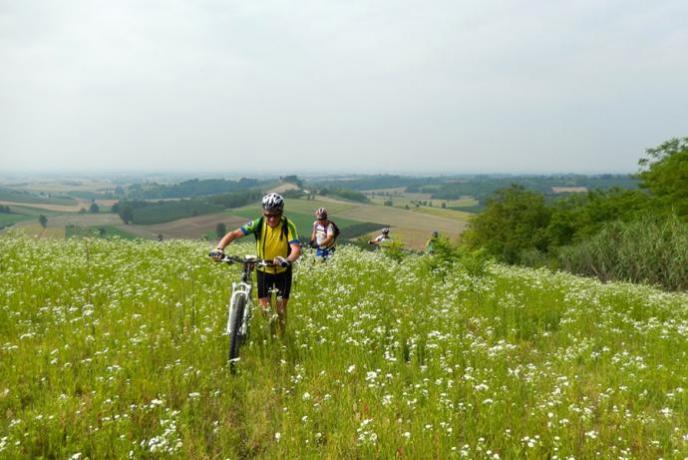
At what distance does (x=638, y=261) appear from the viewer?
72.5 ft

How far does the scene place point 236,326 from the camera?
265 inches

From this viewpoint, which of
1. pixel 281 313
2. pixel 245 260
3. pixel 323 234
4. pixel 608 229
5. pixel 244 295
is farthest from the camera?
pixel 608 229

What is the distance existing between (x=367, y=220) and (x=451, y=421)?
3998 inches

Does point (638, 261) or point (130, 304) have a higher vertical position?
point (130, 304)

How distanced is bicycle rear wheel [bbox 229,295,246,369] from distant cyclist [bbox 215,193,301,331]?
2.90 feet

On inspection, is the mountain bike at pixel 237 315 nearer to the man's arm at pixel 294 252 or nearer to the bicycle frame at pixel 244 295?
the bicycle frame at pixel 244 295

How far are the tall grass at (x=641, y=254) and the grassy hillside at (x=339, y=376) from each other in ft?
39.1

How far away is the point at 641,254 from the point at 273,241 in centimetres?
2226

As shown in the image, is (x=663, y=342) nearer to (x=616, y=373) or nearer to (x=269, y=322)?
(x=616, y=373)

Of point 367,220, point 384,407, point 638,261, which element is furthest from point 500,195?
point 384,407

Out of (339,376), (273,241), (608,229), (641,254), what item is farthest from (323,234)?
(608,229)

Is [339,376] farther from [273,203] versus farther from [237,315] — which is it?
[273,203]

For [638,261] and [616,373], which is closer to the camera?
[616,373]

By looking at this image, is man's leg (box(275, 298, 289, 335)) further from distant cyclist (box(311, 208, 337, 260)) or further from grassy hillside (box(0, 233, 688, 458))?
distant cyclist (box(311, 208, 337, 260))
